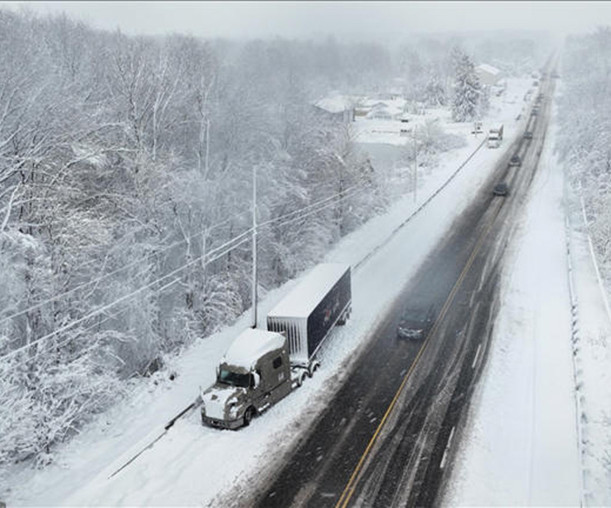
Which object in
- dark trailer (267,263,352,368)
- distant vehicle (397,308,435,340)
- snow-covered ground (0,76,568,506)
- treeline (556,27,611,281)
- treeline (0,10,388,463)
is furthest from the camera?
treeline (556,27,611,281)

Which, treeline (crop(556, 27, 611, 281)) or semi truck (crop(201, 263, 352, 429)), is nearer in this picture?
semi truck (crop(201, 263, 352, 429))

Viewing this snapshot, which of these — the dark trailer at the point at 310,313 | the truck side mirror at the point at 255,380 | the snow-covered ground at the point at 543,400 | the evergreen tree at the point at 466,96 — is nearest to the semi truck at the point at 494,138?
the evergreen tree at the point at 466,96

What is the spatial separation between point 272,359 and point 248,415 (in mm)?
2354

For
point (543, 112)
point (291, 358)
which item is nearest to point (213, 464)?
point (291, 358)

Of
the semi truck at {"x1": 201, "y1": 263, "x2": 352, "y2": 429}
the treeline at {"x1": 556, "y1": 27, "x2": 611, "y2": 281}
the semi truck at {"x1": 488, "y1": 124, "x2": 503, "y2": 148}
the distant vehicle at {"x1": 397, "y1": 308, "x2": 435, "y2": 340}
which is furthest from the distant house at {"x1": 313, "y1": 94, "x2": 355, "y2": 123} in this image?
the semi truck at {"x1": 201, "y1": 263, "x2": 352, "y2": 429}

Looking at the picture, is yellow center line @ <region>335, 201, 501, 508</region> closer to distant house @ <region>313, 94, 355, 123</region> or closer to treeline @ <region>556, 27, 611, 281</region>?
treeline @ <region>556, 27, 611, 281</region>

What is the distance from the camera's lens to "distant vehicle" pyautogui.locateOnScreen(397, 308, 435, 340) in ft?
96.4

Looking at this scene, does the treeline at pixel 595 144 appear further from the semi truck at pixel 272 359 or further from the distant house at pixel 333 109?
the distant house at pixel 333 109

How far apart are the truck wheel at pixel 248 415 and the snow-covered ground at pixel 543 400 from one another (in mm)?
7662

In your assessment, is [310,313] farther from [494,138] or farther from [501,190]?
[494,138]

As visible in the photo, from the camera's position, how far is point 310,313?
83.1 ft

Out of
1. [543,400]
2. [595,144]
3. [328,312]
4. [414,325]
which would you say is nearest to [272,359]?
[328,312]

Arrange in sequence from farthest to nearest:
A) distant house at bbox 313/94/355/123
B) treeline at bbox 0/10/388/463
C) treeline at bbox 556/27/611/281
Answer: distant house at bbox 313/94/355/123 < treeline at bbox 556/27/611/281 < treeline at bbox 0/10/388/463

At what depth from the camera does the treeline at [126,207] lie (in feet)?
70.0
